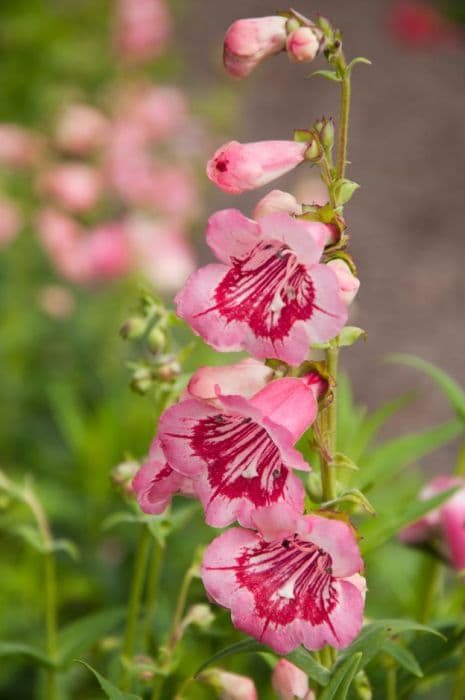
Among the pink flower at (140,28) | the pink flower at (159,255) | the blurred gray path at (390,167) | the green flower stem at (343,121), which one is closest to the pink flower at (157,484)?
the green flower stem at (343,121)

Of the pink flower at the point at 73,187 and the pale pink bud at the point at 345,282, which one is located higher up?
the pale pink bud at the point at 345,282

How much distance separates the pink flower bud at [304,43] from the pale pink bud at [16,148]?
1983 mm

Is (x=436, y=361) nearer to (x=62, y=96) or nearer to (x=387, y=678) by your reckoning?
(x=62, y=96)

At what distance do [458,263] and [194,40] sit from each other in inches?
89.1

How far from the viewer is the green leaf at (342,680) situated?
2.88 ft

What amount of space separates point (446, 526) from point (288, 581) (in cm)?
40

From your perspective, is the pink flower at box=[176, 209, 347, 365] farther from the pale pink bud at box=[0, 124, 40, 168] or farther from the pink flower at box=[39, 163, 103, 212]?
the pale pink bud at box=[0, 124, 40, 168]

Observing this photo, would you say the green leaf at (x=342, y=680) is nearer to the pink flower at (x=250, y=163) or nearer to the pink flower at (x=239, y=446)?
the pink flower at (x=239, y=446)

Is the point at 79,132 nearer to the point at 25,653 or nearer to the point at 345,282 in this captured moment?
the point at 25,653

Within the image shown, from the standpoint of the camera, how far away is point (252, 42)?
88 cm

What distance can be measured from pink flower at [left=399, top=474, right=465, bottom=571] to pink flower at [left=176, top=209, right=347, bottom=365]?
15.8 inches

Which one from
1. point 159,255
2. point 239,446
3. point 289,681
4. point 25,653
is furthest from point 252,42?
point 159,255

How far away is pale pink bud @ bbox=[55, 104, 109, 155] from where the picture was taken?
110 inches

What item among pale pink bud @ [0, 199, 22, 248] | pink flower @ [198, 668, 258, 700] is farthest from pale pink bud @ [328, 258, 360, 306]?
pale pink bud @ [0, 199, 22, 248]
